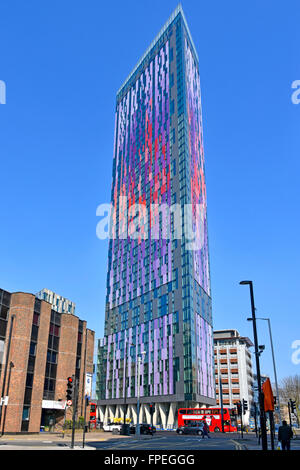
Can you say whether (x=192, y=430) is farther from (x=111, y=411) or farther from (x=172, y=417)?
(x=111, y=411)

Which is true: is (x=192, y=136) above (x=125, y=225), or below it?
above

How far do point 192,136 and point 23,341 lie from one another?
235 feet

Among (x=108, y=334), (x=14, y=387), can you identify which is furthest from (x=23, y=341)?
(x=108, y=334)

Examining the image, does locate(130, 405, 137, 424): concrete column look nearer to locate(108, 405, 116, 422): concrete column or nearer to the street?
locate(108, 405, 116, 422): concrete column

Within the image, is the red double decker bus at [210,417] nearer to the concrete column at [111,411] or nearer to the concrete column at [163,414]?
the concrete column at [163,414]

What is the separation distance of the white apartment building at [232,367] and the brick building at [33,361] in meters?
86.0

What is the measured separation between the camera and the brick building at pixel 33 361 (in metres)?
46.8

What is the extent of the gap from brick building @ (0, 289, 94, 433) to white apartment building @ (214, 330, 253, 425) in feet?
282

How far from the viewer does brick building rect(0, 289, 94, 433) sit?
46812mm

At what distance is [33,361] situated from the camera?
1966 inches

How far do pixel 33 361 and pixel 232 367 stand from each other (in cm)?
10077

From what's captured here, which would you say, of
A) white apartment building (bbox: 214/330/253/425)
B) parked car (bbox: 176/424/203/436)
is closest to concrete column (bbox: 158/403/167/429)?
parked car (bbox: 176/424/203/436)

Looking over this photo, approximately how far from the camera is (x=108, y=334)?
354ft

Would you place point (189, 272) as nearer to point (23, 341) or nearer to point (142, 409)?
point (142, 409)
